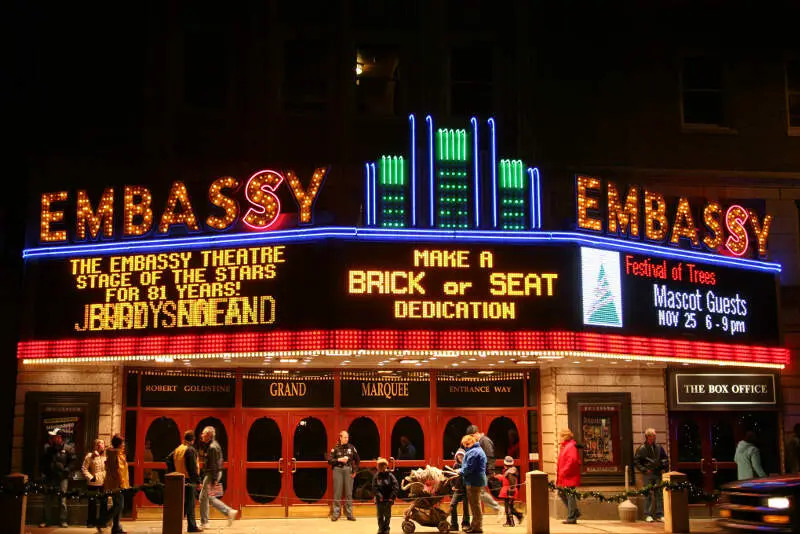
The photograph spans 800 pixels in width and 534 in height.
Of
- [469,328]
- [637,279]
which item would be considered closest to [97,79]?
[469,328]

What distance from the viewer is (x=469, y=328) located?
18094mm

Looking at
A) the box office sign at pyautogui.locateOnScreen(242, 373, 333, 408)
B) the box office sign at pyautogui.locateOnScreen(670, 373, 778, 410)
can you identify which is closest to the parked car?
the box office sign at pyautogui.locateOnScreen(670, 373, 778, 410)

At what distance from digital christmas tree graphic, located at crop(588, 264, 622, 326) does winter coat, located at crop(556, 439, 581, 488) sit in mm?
2766

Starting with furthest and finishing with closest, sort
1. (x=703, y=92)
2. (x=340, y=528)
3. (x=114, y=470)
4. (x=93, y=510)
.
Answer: (x=703, y=92), (x=93, y=510), (x=340, y=528), (x=114, y=470)

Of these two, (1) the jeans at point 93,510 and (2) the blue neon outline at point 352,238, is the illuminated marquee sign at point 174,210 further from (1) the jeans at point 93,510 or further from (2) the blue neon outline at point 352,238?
(1) the jeans at point 93,510

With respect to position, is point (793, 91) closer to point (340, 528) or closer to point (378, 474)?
point (378, 474)

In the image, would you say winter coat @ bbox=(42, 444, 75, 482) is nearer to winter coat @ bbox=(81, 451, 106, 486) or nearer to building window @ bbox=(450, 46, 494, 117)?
winter coat @ bbox=(81, 451, 106, 486)

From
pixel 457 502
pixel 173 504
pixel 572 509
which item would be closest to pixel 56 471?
pixel 173 504

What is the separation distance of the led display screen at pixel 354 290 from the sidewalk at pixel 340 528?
3956 mm

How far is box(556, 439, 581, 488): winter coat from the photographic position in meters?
19.7

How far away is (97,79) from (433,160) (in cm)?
961

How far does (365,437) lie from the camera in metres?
22.0

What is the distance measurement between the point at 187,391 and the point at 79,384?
7.74ft

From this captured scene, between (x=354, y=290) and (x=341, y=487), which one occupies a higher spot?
(x=354, y=290)
